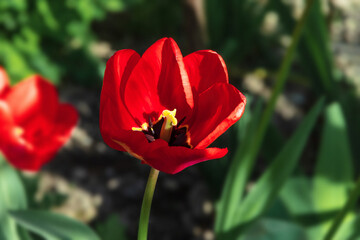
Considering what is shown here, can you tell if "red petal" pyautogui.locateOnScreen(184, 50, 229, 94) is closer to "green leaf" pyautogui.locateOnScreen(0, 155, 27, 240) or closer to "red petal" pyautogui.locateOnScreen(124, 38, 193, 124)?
"red petal" pyautogui.locateOnScreen(124, 38, 193, 124)

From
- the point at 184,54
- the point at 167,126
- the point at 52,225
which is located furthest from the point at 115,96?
the point at 184,54

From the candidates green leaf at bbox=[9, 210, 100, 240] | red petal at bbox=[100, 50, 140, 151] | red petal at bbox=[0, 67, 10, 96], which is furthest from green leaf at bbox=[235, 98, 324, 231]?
red petal at bbox=[0, 67, 10, 96]

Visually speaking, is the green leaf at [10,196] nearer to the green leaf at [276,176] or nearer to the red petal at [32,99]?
the red petal at [32,99]

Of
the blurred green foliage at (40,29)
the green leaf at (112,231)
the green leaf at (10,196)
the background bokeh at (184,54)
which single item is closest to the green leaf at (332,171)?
the background bokeh at (184,54)

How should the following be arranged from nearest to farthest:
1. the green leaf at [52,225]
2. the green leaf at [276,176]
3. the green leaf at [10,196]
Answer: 1. the green leaf at [52,225]
2. the green leaf at [10,196]
3. the green leaf at [276,176]

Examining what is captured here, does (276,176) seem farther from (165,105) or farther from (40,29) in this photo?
(40,29)

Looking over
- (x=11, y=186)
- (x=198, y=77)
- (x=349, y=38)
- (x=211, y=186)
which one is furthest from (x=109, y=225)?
(x=349, y=38)

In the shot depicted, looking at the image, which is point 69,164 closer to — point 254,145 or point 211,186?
point 211,186

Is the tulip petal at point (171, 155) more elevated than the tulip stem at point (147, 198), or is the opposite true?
the tulip petal at point (171, 155)
